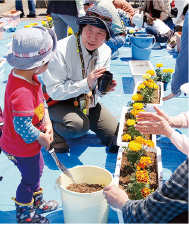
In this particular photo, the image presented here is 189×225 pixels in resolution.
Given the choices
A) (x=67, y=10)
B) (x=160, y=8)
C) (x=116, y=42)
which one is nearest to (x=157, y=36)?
(x=160, y=8)

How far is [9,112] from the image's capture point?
61.9 inches

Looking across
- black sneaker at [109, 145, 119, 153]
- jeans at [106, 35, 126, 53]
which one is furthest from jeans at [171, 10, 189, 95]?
jeans at [106, 35, 126, 53]

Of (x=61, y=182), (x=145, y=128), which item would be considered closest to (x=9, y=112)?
(x=61, y=182)

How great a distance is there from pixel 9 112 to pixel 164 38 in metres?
4.91

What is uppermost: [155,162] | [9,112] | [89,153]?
[9,112]

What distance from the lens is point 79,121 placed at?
7.95ft

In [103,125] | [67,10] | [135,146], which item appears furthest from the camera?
[67,10]

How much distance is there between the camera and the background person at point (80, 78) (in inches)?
90.0

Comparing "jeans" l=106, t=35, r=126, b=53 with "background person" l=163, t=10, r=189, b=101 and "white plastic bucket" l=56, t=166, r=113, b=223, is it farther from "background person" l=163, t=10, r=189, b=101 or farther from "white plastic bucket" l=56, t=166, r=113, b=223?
"white plastic bucket" l=56, t=166, r=113, b=223

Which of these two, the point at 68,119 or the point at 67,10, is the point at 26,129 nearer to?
the point at 68,119

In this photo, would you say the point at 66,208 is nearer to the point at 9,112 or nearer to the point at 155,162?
the point at 9,112

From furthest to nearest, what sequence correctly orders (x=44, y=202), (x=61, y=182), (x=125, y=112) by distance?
(x=125, y=112) < (x=44, y=202) < (x=61, y=182)

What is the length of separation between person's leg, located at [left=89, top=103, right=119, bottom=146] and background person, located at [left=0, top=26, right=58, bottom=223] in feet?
2.88

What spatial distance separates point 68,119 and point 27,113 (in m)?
0.99
